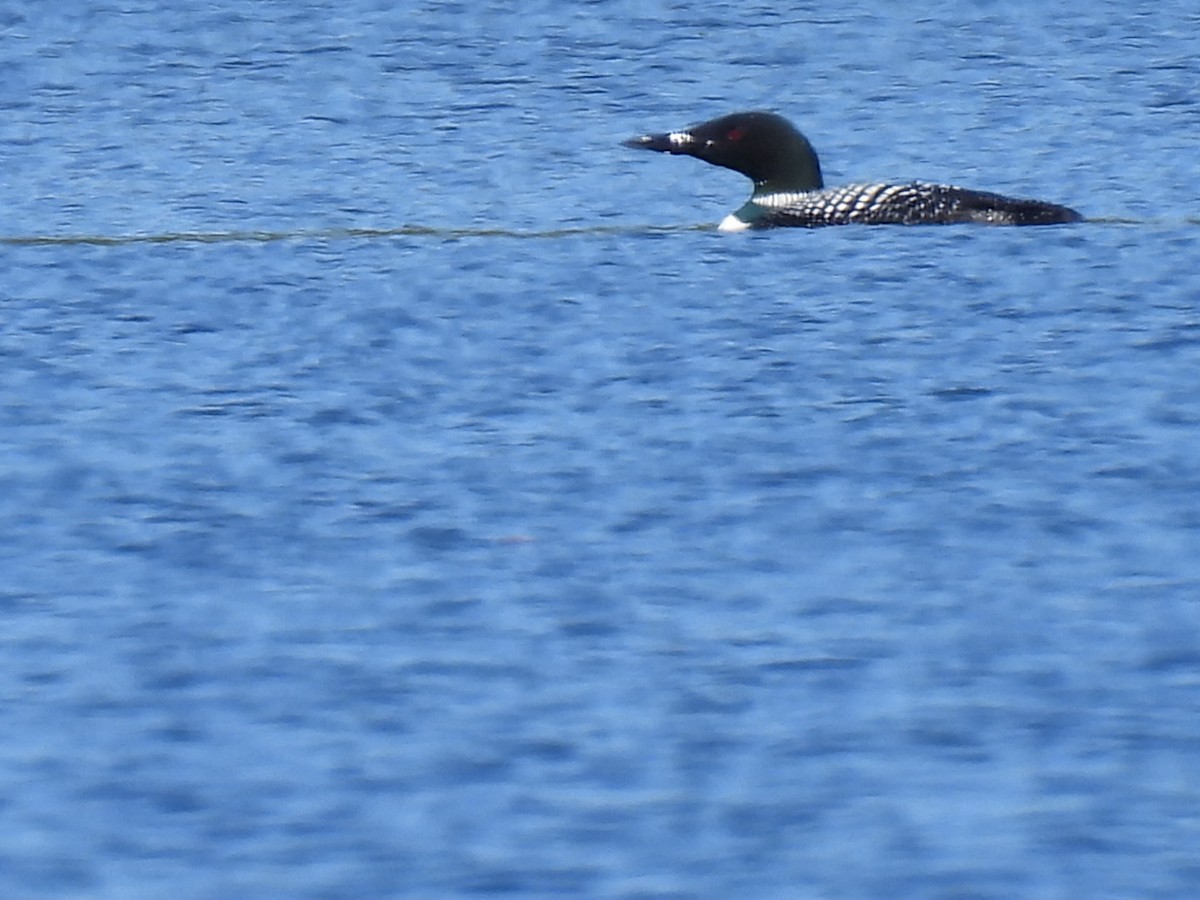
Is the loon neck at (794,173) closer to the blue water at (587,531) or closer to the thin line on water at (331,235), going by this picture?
the blue water at (587,531)

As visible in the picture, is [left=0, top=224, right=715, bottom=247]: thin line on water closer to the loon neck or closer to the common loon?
the common loon

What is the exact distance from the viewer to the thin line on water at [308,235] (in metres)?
10.8

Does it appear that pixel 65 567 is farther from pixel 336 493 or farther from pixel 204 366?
pixel 204 366

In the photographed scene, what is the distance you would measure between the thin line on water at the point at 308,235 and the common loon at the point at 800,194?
56cm

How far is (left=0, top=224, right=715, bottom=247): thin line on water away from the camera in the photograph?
35.6 feet

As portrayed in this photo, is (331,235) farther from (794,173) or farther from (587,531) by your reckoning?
(587,531)

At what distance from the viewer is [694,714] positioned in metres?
5.03

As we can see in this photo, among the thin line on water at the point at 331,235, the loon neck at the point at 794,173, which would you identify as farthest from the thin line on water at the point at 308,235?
the loon neck at the point at 794,173

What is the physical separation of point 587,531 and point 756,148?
241 inches

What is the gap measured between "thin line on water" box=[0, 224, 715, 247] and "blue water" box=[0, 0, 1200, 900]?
0.15 ft

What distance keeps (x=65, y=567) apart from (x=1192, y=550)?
2.34 meters

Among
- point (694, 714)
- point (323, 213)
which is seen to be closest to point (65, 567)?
point (694, 714)

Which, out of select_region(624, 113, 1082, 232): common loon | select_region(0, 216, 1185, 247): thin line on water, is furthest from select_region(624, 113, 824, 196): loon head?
select_region(0, 216, 1185, 247): thin line on water

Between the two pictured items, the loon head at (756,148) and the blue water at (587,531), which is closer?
the blue water at (587,531)
